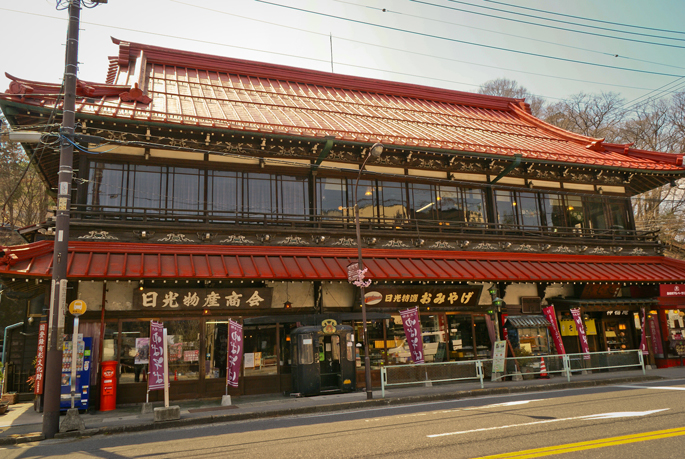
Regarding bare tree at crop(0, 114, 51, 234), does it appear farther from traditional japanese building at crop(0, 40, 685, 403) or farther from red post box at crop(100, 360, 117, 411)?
red post box at crop(100, 360, 117, 411)

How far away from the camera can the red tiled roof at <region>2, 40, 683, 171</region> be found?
17906 mm

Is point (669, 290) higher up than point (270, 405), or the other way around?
point (669, 290)

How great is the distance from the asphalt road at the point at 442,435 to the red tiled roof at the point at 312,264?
5.31 metres

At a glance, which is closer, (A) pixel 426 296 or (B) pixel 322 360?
(B) pixel 322 360

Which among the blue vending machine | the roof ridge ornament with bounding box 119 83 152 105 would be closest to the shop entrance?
the blue vending machine

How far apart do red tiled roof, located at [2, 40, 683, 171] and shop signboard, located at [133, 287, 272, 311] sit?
6.16 meters

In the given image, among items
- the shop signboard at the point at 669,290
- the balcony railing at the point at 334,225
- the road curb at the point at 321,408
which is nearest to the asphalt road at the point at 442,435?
the road curb at the point at 321,408

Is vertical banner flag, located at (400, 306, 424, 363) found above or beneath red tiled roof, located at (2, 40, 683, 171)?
Result: beneath

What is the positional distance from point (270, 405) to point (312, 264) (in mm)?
5399

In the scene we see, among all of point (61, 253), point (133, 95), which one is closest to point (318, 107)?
point (133, 95)

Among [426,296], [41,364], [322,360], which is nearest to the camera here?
[41,364]

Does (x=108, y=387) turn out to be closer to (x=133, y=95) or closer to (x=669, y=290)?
(x=133, y=95)

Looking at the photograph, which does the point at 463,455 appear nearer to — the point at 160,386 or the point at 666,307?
the point at 160,386

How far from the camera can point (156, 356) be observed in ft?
48.1
